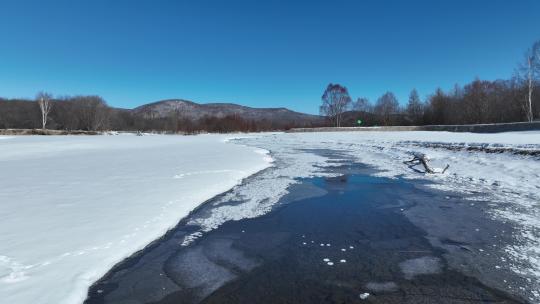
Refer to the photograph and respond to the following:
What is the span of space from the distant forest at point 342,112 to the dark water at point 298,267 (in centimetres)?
5714

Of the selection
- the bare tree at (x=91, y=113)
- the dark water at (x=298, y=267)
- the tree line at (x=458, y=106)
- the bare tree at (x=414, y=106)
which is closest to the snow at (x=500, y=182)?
the dark water at (x=298, y=267)

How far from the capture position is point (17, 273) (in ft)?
14.1

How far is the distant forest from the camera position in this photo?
195 ft

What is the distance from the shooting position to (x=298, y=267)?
5.04m

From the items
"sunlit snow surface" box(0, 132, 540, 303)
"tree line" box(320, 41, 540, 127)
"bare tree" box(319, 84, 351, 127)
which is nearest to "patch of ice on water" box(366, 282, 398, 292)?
"sunlit snow surface" box(0, 132, 540, 303)

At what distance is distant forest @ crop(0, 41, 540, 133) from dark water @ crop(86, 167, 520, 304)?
187ft

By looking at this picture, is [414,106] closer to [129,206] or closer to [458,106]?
[458,106]

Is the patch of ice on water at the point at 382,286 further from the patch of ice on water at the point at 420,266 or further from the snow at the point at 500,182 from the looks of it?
the snow at the point at 500,182

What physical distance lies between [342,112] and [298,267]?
87673 millimetres

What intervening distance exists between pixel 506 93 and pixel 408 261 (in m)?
65.3

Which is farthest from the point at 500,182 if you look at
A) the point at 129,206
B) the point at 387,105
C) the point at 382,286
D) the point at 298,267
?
the point at 387,105

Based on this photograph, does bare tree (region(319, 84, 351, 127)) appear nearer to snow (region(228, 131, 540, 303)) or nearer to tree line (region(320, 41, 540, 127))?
tree line (region(320, 41, 540, 127))

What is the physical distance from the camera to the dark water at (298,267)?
4164 mm

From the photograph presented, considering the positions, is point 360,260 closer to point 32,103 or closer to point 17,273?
point 17,273
